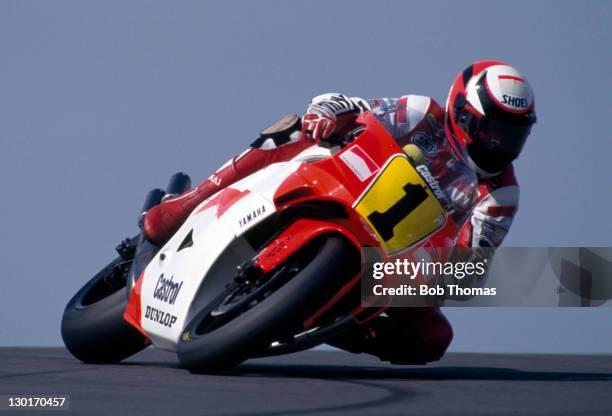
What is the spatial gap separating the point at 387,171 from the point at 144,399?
187 cm

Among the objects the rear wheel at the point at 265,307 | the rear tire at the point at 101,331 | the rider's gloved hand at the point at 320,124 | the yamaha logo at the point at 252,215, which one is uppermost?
the rider's gloved hand at the point at 320,124

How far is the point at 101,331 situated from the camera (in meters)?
6.61

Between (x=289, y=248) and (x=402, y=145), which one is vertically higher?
(x=402, y=145)

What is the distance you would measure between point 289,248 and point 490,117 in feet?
4.78

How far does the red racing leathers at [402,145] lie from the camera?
6.25m

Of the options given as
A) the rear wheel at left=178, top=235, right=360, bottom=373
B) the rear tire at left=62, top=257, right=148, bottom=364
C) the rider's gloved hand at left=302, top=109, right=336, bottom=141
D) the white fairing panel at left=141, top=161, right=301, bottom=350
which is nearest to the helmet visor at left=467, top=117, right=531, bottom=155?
the rider's gloved hand at left=302, top=109, right=336, bottom=141

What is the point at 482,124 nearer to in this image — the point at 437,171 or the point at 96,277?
the point at 437,171

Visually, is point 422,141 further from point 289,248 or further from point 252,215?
point 289,248

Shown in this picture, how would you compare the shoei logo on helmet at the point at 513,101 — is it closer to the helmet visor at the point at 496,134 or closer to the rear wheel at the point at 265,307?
the helmet visor at the point at 496,134

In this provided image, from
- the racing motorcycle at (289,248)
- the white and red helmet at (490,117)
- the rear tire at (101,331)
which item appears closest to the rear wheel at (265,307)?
the racing motorcycle at (289,248)

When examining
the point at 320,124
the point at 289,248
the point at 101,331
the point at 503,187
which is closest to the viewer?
the point at 289,248

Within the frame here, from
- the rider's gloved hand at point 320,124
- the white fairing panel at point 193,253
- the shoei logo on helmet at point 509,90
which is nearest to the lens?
the white fairing panel at point 193,253

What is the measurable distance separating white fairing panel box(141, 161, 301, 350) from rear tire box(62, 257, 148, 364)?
516 millimetres

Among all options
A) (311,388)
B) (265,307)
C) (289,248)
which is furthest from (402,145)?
(311,388)
